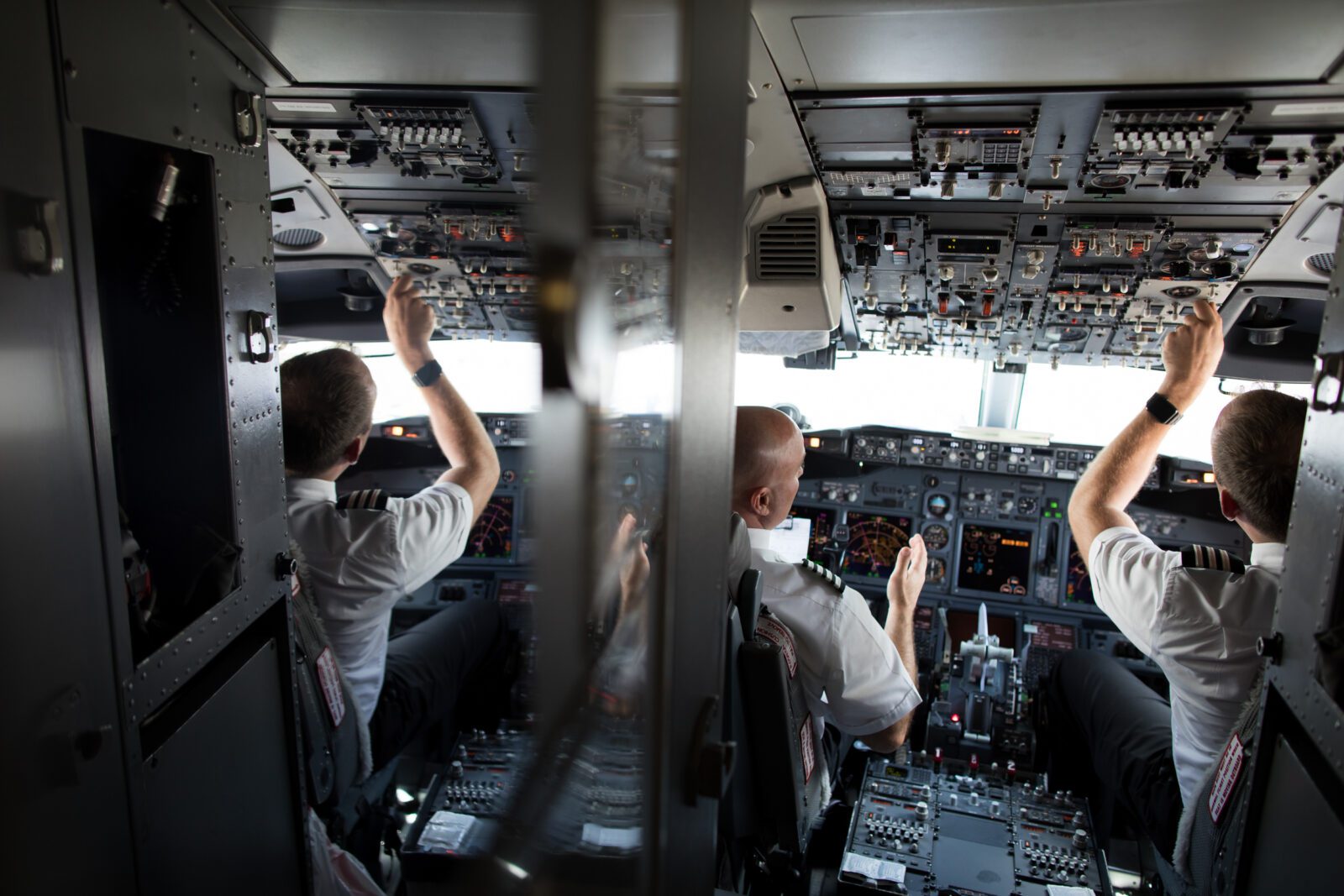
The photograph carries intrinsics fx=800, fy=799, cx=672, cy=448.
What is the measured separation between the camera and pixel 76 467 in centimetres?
116

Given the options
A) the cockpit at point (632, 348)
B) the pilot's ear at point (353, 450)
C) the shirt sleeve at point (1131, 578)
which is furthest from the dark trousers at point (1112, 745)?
the pilot's ear at point (353, 450)

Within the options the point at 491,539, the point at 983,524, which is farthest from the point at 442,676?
the point at 983,524

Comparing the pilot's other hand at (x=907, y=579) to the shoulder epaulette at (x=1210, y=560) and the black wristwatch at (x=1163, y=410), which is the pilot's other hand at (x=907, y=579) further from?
the black wristwatch at (x=1163, y=410)

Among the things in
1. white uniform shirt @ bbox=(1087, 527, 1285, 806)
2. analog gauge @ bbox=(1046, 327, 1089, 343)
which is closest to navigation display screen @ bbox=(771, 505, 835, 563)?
analog gauge @ bbox=(1046, 327, 1089, 343)

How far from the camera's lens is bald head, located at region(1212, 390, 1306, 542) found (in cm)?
202

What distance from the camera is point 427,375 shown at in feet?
7.98

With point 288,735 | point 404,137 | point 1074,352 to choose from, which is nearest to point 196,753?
point 288,735

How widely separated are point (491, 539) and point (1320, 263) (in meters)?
4.47

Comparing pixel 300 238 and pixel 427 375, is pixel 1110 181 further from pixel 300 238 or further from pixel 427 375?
pixel 300 238

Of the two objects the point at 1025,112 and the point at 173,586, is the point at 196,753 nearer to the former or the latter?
the point at 173,586

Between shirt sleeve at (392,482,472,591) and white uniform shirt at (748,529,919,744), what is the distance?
38.4 inches

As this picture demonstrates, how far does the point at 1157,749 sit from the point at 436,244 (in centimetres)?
330

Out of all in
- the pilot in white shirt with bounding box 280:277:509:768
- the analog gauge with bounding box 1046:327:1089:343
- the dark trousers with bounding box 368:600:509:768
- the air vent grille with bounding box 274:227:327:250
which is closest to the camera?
the pilot in white shirt with bounding box 280:277:509:768

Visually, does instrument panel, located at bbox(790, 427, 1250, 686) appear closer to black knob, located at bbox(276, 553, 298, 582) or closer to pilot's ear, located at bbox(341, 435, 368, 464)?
pilot's ear, located at bbox(341, 435, 368, 464)
